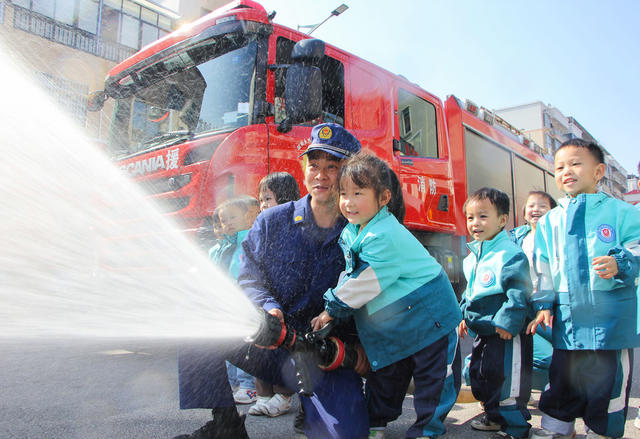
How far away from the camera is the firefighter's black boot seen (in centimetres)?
201

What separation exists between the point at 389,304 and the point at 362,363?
338 mm

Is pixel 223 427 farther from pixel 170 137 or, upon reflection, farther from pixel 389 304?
pixel 170 137

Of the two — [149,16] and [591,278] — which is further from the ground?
[149,16]

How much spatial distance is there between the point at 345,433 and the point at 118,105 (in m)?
4.37

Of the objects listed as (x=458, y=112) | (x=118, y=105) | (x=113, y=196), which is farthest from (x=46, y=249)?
(x=458, y=112)

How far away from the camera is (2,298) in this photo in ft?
14.4

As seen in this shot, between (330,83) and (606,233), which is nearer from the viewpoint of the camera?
(606,233)

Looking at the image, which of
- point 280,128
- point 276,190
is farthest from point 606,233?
point 280,128

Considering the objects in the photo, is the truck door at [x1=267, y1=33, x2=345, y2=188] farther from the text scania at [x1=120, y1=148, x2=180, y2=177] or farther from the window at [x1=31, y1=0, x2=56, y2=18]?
the window at [x1=31, y1=0, x2=56, y2=18]

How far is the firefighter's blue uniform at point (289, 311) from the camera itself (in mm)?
2051

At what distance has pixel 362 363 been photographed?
2.21 m

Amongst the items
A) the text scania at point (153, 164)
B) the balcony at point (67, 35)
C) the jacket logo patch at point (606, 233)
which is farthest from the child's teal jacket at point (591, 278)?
the balcony at point (67, 35)

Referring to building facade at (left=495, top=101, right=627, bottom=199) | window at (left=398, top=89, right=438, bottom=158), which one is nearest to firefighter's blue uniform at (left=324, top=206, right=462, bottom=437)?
window at (left=398, top=89, right=438, bottom=158)

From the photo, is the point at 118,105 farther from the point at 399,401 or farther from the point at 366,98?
the point at 399,401
